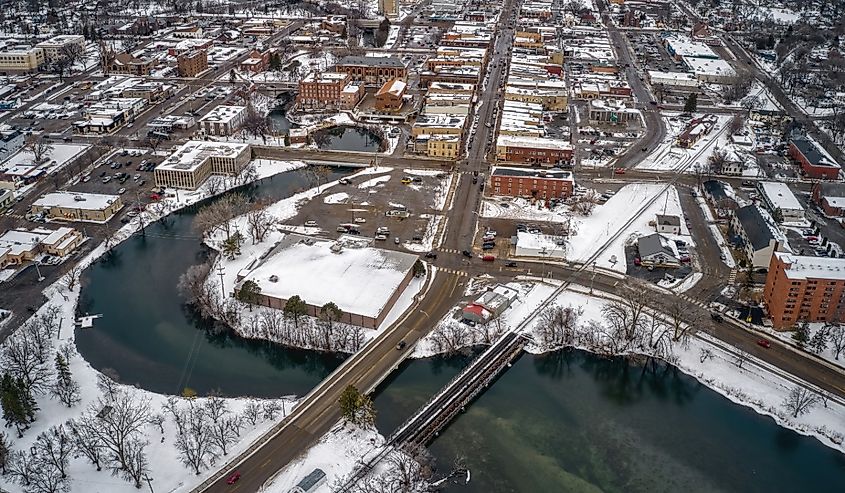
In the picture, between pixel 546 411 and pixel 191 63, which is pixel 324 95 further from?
pixel 546 411

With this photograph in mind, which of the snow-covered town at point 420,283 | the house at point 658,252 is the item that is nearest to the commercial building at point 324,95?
the snow-covered town at point 420,283

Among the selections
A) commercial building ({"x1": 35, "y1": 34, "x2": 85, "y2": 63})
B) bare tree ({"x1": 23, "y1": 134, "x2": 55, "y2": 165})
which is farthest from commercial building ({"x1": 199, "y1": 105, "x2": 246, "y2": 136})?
commercial building ({"x1": 35, "y1": 34, "x2": 85, "y2": 63})

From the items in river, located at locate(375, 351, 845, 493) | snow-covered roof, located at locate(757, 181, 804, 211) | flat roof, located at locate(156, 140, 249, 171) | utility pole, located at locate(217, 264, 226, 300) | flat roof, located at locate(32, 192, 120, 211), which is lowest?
river, located at locate(375, 351, 845, 493)

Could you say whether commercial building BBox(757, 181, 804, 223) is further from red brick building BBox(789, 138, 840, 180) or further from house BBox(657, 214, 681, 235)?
house BBox(657, 214, 681, 235)

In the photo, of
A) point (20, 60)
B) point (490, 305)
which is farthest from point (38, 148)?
point (490, 305)

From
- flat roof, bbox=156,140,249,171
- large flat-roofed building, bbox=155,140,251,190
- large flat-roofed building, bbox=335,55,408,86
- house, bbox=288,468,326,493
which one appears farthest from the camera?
large flat-roofed building, bbox=335,55,408,86

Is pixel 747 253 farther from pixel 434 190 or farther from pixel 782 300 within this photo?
pixel 434 190
